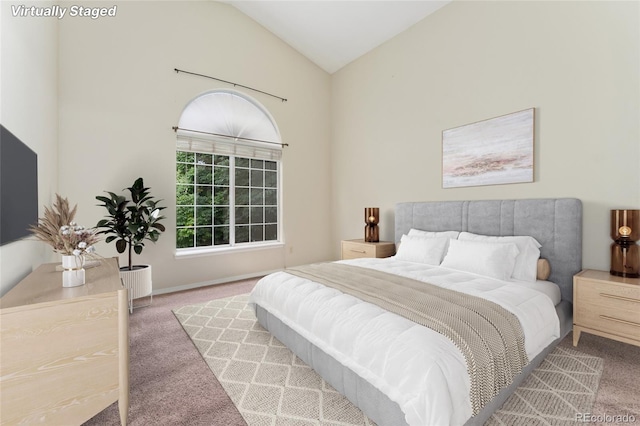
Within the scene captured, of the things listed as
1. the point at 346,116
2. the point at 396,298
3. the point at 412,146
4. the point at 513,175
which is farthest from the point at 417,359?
the point at 346,116

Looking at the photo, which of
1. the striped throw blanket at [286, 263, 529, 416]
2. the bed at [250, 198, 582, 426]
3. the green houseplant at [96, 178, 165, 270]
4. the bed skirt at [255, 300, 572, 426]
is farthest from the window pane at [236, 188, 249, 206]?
the striped throw blanket at [286, 263, 529, 416]

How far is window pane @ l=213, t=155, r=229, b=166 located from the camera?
4402 millimetres

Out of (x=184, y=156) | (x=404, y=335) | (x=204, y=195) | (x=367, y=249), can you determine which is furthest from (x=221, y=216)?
(x=404, y=335)

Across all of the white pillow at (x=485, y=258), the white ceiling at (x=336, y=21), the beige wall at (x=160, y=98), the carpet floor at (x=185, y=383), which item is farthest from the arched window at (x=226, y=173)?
the white pillow at (x=485, y=258)

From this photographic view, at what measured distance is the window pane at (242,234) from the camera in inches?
183

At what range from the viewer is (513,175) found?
2.98m

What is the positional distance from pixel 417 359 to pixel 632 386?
5.66 feet

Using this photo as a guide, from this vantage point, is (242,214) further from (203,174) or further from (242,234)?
(203,174)

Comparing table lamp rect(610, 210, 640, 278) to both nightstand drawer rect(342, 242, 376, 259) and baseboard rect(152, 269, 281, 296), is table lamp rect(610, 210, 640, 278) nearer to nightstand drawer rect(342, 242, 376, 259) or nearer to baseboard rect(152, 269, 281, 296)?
nightstand drawer rect(342, 242, 376, 259)

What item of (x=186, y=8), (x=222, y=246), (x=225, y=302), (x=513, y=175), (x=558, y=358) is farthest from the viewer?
(x=222, y=246)

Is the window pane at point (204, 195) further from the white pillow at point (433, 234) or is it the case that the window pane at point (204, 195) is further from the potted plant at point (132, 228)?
the white pillow at point (433, 234)

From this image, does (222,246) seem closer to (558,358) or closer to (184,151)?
(184,151)

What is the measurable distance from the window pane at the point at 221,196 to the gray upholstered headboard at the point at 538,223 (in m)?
3.11

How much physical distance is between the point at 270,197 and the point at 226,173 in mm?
863
